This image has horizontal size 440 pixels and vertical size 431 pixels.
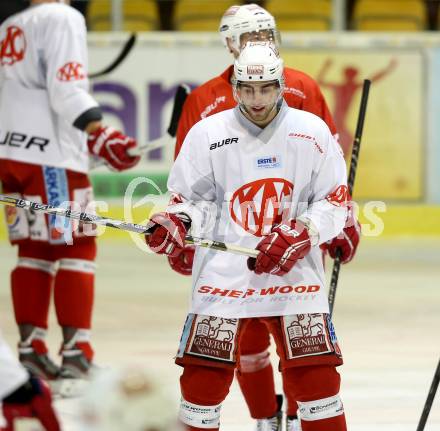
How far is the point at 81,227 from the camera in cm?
479

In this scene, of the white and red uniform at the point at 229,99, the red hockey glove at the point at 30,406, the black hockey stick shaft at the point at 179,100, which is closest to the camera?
the red hockey glove at the point at 30,406

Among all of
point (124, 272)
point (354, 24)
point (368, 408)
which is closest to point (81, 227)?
point (368, 408)

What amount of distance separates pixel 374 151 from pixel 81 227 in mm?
4139

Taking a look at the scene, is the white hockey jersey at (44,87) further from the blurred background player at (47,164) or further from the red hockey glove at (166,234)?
the red hockey glove at (166,234)

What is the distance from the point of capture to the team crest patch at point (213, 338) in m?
3.10

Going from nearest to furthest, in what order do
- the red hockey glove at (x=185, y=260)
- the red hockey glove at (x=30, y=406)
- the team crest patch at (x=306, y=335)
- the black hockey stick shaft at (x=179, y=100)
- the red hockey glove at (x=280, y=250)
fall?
the red hockey glove at (x=30, y=406), the red hockey glove at (x=280, y=250), the team crest patch at (x=306, y=335), the red hockey glove at (x=185, y=260), the black hockey stick shaft at (x=179, y=100)

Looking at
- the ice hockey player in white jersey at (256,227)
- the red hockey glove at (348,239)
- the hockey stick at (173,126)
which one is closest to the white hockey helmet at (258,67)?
the ice hockey player in white jersey at (256,227)

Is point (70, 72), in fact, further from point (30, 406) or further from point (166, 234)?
point (30, 406)

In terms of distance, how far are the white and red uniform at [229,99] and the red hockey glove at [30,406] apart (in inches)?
56.8

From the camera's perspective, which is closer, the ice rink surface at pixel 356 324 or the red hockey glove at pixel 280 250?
the red hockey glove at pixel 280 250

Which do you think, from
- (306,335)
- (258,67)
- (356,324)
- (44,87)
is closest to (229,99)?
A: (258,67)

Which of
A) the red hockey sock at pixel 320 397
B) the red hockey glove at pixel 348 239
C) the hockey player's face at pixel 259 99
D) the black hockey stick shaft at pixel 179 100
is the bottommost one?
the red hockey sock at pixel 320 397

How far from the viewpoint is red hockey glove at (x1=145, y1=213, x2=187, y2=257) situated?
308cm

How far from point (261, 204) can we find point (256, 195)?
3 cm
